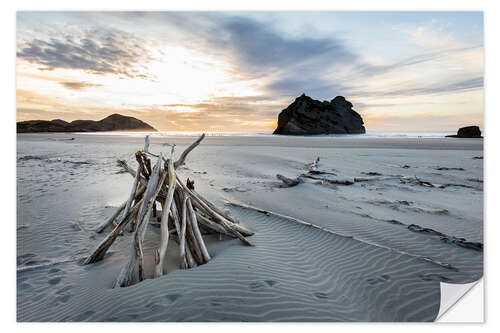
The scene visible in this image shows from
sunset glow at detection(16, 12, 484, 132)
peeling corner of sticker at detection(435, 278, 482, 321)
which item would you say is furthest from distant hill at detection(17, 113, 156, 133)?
peeling corner of sticker at detection(435, 278, 482, 321)

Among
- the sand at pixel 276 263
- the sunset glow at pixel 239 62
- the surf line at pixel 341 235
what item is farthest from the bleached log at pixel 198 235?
the sunset glow at pixel 239 62

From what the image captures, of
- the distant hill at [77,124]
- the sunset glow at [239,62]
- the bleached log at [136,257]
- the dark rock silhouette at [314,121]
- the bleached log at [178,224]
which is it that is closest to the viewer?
the bleached log at [136,257]

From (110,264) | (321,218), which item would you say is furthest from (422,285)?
(110,264)

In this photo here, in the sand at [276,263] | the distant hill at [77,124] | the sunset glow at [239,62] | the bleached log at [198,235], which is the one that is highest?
the sunset glow at [239,62]

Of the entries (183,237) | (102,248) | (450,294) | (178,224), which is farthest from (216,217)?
(450,294)

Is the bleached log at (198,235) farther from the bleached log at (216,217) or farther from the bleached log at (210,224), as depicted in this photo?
the bleached log at (210,224)

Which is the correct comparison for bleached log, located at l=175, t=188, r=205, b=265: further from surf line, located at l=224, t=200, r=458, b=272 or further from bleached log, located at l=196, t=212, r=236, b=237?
surf line, located at l=224, t=200, r=458, b=272

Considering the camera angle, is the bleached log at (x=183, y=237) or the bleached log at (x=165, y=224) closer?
the bleached log at (x=165, y=224)

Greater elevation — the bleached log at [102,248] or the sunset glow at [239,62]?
the sunset glow at [239,62]

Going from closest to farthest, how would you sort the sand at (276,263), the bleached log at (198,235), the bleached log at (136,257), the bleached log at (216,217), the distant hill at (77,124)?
the sand at (276,263)
the bleached log at (136,257)
the bleached log at (198,235)
the bleached log at (216,217)
the distant hill at (77,124)

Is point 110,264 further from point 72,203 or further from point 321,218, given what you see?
point 321,218

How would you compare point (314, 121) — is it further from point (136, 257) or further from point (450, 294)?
point (136, 257)

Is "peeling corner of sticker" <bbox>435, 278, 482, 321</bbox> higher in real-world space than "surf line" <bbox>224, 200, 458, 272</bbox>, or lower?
lower
